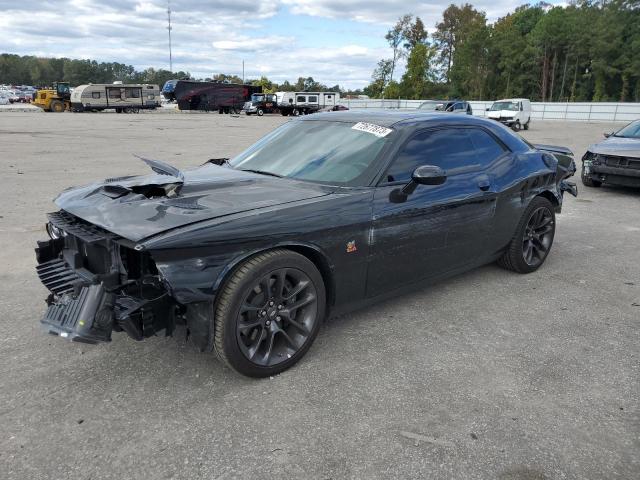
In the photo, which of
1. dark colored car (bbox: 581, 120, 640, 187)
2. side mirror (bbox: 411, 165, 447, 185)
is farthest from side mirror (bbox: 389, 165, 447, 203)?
dark colored car (bbox: 581, 120, 640, 187)

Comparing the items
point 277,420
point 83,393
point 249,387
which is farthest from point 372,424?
point 83,393

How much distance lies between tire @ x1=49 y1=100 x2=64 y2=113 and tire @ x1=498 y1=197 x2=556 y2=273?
47.0m

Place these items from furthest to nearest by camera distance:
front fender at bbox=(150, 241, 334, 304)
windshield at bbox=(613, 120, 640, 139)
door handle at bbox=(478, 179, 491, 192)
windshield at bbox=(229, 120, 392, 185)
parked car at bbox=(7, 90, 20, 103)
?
parked car at bbox=(7, 90, 20, 103) → windshield at bbox=(613, 120, 640, 139) → door handle at bbox=(478, 179, 491, 192) → windshield at bbox=(229, 120, 392, 185) → front fender at bbox=(150, 241, 334, 304)

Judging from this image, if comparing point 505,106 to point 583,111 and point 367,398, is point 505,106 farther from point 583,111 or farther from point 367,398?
point 367,398

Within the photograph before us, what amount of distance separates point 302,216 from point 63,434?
1.66 meters

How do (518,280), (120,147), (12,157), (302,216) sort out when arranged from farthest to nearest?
(120,147)
(12,157)
(518,280)
(302,216)

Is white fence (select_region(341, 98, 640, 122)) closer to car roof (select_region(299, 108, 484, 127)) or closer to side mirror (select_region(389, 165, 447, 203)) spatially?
car roof (select_region(299, 108, 484, 127))

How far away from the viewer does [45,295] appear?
13.4ft

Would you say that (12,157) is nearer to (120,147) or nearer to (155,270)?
(120,147)

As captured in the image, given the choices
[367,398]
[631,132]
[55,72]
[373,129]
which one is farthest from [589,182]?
[55,72]

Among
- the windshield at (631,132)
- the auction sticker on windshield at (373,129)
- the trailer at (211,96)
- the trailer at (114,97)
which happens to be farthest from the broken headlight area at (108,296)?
the trailer at (211,96)

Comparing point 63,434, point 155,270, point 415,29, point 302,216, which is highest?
point 415,29

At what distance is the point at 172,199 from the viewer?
9.95 feet

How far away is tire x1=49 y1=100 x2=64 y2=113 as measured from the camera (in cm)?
4325
